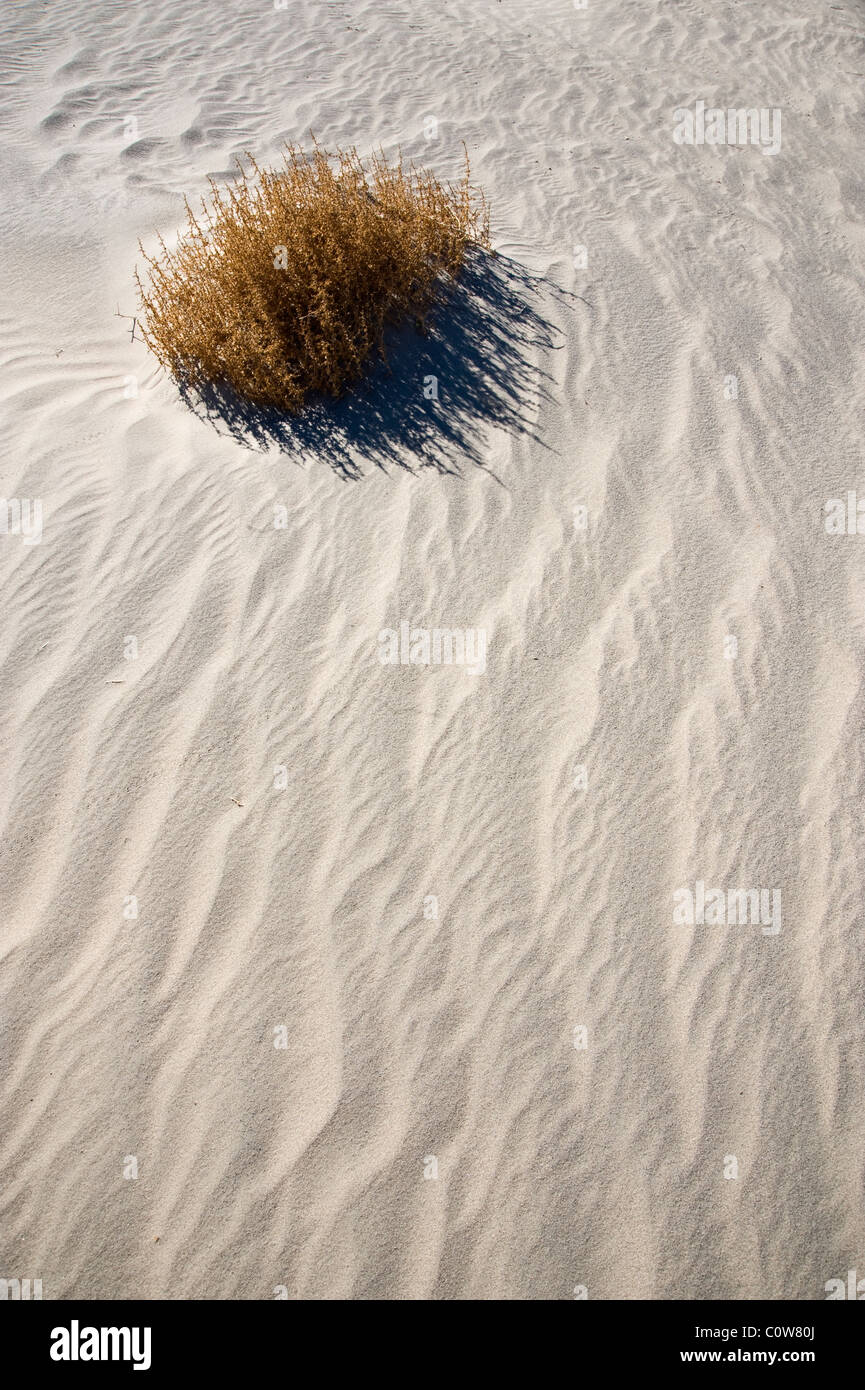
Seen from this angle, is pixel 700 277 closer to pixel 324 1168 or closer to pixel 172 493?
pixel 172 493

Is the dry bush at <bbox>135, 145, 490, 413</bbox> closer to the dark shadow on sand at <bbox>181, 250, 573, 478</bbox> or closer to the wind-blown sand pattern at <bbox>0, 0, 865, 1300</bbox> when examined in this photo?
the dark shadow on sand at <bbox>181, 250, 573, 478</bbox>

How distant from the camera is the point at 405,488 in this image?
3.77m

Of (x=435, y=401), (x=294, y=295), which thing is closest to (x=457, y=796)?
(x=435, y=401)

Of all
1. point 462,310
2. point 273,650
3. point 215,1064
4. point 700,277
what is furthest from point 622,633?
point 700,277

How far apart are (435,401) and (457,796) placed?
7.31 ft

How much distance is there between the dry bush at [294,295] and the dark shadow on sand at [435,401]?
0.10 meters

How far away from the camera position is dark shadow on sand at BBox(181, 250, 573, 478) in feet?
13.0

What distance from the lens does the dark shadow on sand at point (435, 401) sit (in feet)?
13.0

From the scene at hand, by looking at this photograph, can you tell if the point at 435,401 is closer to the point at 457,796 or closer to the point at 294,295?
the point at 294,295

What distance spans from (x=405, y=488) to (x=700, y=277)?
8.03 ft

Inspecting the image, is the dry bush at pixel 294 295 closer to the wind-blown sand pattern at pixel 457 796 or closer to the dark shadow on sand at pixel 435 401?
the dark shadow on sand at pixel 435 401

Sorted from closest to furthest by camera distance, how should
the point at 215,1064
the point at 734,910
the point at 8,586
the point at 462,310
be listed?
1. the point at 215,1064
2. the point at 734,910
3. the point at 8,586
4. the point at 462,310

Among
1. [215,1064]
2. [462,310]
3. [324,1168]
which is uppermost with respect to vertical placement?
[462,310]

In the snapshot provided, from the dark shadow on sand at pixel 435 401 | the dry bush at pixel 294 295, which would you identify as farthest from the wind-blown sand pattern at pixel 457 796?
the dry bush at pixel 294 295
